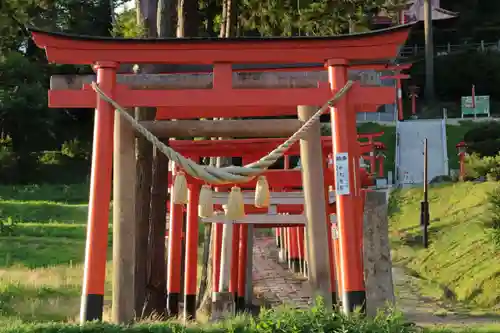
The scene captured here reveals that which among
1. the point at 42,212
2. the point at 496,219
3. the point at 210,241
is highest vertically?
the point at 42,212

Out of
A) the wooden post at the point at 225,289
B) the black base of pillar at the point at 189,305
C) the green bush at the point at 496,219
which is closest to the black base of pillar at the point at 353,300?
the wooden post at the point at 225,289

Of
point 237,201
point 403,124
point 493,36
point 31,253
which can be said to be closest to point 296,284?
point 31,253

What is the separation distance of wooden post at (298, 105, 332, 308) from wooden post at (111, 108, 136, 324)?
183cm

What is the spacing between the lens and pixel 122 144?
7.60 metres

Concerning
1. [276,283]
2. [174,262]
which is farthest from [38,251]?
[174,262]

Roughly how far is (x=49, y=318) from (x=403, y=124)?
89.4 feet

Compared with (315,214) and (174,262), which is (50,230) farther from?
(315,214)

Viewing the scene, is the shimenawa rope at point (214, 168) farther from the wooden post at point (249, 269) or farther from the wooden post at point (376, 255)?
the wooden post at point (249, 269)

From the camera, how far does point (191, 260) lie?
11.5m

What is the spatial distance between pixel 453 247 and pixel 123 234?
522 inches

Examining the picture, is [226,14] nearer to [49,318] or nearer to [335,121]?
[49,318]

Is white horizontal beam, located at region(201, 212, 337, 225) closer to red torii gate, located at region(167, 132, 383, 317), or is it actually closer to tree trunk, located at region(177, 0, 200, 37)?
red torii gate, located at region(167, 132, 383, 317)

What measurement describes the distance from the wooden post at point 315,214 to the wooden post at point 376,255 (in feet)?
2.16

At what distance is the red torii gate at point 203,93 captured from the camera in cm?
724
